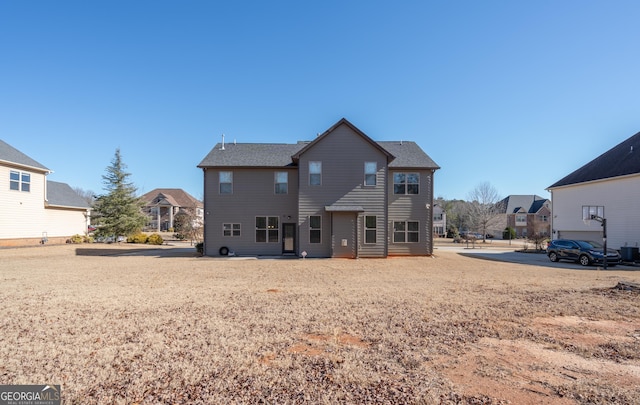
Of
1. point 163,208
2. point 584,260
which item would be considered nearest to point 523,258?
point 584,260

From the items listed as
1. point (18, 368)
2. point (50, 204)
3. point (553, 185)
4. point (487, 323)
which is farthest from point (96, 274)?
point (553, 185)

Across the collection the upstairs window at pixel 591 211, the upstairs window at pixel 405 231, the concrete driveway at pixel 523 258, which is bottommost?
the concrete driveway at pixel 523 258

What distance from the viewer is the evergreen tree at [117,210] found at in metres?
30.2

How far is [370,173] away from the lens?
18688 millimetres

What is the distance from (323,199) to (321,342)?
13556 millimetres

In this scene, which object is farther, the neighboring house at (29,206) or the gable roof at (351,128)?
the neighboring house at (29,206)

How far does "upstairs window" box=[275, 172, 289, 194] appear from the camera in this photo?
793 inches

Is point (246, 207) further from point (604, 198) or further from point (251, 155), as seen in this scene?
point (604, 198)

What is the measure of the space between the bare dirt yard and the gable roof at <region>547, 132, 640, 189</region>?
52.8 ft

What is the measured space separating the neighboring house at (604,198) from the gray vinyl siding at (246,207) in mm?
21139

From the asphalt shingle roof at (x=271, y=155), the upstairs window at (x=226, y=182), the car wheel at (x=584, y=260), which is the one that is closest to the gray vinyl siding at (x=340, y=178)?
the asphalt shingle roof at (x=271, y=155)

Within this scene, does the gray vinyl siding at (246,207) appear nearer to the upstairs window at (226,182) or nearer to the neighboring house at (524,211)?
the upstairs window at (226,182)

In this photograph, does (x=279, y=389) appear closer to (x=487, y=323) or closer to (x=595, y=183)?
(x=487, y=323)

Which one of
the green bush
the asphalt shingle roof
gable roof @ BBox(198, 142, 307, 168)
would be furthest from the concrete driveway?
the green bush
